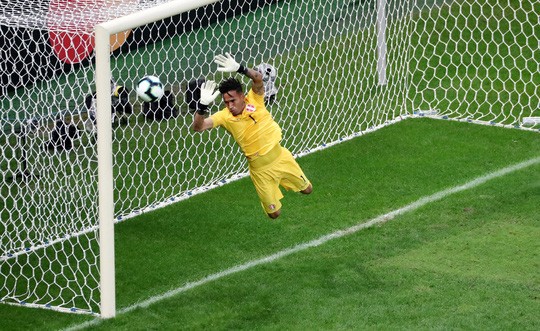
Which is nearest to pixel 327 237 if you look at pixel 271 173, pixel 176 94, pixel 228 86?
pixel 271 173

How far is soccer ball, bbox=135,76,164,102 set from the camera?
10320mm

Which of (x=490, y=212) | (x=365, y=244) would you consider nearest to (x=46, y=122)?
(x=365, y=244)

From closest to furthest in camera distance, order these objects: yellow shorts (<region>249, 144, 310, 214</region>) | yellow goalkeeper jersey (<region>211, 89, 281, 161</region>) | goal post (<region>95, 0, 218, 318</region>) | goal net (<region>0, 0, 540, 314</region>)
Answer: goal post (<region>95, 0, 218, 318</region>)
yellow goalkeeper jersey (<region>211, 89, 281, 161</region>)
yellow shorts (<region>249, 144, 310, 214</region>)
goal net (<region>0, 0, 540, 314</region>)

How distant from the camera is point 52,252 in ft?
31.1

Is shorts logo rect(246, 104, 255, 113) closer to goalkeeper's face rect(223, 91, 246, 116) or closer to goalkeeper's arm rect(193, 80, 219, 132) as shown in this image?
goalkeeper's face rect(223, 91, 246, 116)

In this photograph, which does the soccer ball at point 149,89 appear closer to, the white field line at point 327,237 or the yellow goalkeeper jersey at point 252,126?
the yellow goalkeeper jersey at point 252,126

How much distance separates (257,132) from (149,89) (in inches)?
60.8

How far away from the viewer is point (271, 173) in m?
9.43

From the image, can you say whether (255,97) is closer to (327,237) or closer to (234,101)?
(234,101)

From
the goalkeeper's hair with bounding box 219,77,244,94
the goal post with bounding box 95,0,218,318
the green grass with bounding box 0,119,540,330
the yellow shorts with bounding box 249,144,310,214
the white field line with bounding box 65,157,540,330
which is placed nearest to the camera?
the goal post with bounding box 95,0,218,318

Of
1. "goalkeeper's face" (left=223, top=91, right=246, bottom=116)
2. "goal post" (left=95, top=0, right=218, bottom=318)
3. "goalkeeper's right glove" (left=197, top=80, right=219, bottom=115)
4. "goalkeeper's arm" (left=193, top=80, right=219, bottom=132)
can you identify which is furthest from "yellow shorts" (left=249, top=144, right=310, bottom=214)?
"goal post" (left=95, top=0, right=218, bottom=318)

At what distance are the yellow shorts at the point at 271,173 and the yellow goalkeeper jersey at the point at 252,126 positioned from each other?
90 millimetres

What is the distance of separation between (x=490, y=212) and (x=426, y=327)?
2405 millimetres

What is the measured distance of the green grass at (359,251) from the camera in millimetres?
8172
